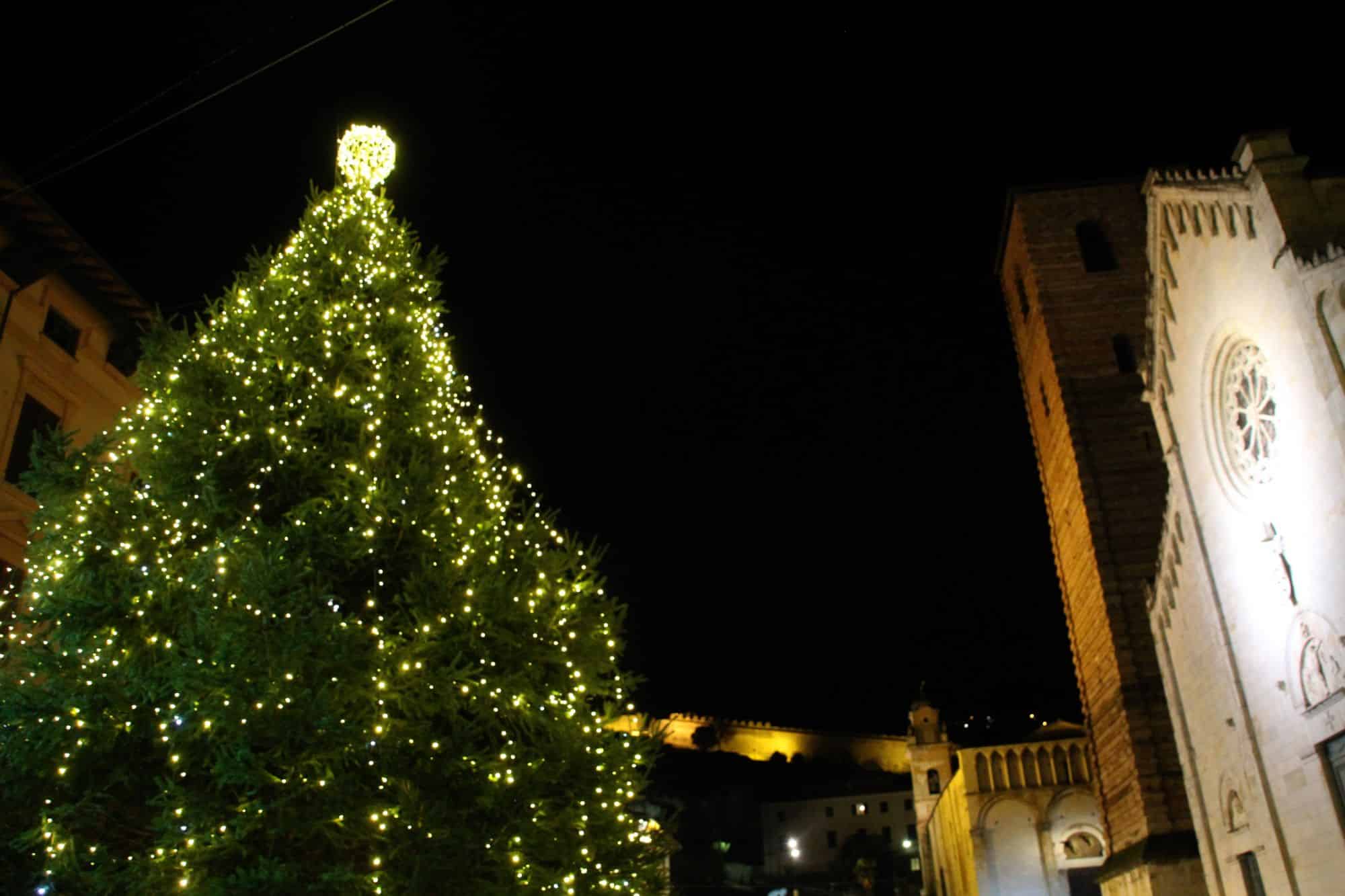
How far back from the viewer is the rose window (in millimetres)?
14172

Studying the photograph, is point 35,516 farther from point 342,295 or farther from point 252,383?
point 342,295

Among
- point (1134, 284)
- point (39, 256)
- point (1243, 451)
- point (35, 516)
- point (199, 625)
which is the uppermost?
point (1134, 284)

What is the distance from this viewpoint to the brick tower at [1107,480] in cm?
2030

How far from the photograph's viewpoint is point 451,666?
9914 mm

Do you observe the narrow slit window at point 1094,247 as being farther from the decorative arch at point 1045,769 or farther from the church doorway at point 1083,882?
the church doorway at point 1083,882

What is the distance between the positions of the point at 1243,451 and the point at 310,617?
1283cm

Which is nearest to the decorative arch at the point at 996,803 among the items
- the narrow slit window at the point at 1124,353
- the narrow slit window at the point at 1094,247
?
the narrow slit window at the point at 1124,353

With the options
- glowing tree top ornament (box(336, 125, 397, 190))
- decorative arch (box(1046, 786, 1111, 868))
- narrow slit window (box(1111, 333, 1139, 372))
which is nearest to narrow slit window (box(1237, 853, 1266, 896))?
narrow slit window (box(1111, 333, 1139, 372))

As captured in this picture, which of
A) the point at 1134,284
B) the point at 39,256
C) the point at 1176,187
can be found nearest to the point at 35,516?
the point at 39,256

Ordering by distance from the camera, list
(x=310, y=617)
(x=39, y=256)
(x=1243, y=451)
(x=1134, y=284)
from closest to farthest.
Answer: (x=310, y=617) < (x=1243, y=451) < (x=39, y=256) < (x=1134, y=284)

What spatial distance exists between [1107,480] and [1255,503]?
27.6ft

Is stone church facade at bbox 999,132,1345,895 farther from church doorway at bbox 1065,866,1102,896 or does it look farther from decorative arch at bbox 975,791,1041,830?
church doorway at bbox 1065,866,1102,896

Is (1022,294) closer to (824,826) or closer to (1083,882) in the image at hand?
(1083,882)

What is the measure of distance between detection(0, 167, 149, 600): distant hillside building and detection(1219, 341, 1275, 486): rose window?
18.3 m
